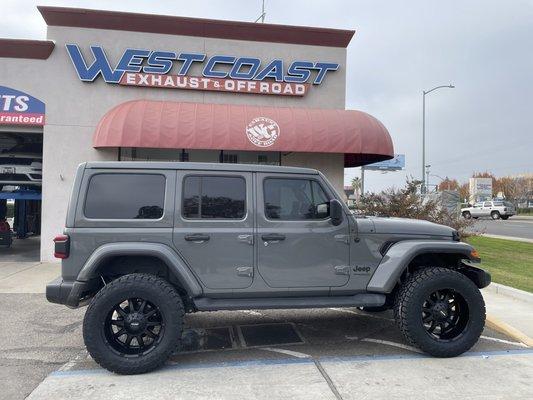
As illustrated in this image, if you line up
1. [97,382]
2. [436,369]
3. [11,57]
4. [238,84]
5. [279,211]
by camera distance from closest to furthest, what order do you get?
[97,382] < [436,369] < [279,211] < [11,57] < [238,84]

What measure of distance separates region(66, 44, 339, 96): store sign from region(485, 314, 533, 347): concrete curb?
26.0ft

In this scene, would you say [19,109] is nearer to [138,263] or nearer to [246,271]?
[138,263]

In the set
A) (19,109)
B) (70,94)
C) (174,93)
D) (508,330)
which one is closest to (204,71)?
(174,93)

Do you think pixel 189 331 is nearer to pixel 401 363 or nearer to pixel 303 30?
pixel 401 363

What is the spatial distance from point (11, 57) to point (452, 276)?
11.5 metres

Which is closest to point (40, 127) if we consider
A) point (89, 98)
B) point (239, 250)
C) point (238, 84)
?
point (89, 98)

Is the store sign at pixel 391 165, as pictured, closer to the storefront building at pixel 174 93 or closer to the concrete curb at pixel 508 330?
the storefront building at pixel 174 93

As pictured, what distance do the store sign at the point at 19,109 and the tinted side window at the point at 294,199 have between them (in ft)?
29.1

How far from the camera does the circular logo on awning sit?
1061 cm

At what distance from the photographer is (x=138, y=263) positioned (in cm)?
469

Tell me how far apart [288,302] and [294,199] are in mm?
1101

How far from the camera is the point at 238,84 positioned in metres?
12.0

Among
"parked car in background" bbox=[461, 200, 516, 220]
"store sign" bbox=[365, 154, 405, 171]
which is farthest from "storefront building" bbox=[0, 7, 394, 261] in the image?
"store sign" bbox=[365, 154, 405, 171]

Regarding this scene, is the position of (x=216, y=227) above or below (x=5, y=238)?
above
